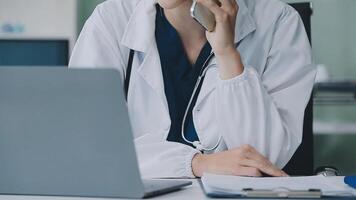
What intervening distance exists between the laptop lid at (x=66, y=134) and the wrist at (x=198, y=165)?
0.38m

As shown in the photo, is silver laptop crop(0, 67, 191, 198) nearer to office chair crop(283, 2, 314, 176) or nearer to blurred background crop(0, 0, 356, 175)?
office chair crop(283, 2, 314, 176)

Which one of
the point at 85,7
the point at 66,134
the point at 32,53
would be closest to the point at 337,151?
the point at 85,7

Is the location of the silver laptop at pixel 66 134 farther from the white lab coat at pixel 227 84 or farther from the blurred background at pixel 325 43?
the blurred background at pixel 325 43

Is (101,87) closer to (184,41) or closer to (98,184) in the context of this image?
(98,184)

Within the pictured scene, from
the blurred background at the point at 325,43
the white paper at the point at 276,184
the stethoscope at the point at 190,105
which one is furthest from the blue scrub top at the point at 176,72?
the blurred background at the point at 325,43

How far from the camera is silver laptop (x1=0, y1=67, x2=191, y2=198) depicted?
27.6 inches

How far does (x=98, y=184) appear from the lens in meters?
0.75

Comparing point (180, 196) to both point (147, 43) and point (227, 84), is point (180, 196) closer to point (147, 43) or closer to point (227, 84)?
point (227, 84)

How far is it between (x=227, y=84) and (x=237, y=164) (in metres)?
0.23

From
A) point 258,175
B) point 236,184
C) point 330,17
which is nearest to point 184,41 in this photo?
point 258,175

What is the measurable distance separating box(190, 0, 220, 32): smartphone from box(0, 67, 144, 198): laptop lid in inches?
20.3

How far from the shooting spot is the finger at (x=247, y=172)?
40.1 inches

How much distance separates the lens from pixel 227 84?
1.21 m

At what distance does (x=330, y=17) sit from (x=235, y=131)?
1.97 metres
